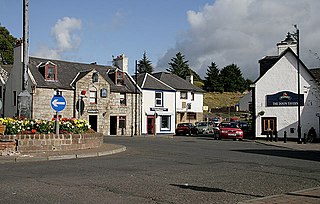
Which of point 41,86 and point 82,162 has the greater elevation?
point 41,86

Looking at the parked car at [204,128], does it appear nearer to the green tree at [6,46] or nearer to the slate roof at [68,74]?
the slate roof at [68,74]

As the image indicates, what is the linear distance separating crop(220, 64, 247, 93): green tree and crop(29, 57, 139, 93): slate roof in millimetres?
63833

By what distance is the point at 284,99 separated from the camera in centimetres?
3584

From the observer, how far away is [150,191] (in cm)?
899

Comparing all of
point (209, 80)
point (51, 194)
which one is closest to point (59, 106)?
point (51, 194)

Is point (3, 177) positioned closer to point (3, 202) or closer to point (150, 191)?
point (3, 202)

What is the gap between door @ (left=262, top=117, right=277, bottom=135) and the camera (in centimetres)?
3616

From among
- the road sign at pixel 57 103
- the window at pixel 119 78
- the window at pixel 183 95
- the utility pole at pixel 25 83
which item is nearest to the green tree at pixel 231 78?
the window at pixel 183 95

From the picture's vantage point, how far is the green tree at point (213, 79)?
351 ft

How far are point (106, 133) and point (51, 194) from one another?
116ft

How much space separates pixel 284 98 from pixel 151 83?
740 inches

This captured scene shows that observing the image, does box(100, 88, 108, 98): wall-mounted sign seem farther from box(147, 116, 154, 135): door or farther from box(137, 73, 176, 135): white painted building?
box(147, 116, 154, 135): door

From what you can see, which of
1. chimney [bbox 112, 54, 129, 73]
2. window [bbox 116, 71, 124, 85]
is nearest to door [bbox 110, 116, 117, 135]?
window [bbox 116, 71, 124, 85]

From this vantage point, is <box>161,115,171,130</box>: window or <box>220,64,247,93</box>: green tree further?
<box>220,64,247,93</box>: green tree
